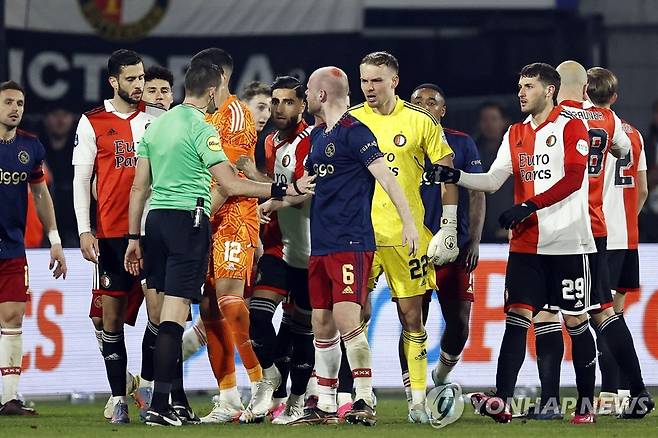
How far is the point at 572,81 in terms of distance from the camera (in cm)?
1112

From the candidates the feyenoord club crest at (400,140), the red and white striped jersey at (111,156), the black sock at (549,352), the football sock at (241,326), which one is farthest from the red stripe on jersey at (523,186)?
the red and white striped jersey at (111,156)

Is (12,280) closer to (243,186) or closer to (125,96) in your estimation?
(125,96)

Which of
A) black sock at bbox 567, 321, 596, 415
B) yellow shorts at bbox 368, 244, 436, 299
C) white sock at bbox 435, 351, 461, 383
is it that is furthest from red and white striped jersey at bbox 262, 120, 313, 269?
black sock at bbox 567, 321, 596, 415

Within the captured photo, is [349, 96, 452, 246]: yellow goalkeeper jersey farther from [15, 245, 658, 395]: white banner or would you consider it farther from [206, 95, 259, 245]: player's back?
[15, 245, 658, 395]: white banner

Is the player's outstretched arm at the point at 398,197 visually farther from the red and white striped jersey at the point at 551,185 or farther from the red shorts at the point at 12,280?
the red shorts at the point at 12,280

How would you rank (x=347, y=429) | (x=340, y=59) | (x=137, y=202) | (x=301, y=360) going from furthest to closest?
1. (x=340, y=59)
2. (x=301, y=360)
3. (x=137, y=202)
4. (x=347, y=429)

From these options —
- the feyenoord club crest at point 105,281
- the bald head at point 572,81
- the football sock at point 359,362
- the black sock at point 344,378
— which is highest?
the bald head at point 572,81

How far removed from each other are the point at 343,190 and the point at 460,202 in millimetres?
1953

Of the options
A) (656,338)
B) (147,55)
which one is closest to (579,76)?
(656,338)

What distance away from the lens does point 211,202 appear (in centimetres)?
1089

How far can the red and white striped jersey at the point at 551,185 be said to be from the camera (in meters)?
10.7

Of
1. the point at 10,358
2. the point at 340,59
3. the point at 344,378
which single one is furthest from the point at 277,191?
the point at 340,59

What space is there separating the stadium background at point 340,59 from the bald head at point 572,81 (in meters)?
3.08

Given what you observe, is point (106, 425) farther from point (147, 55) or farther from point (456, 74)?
point (456, 74)
